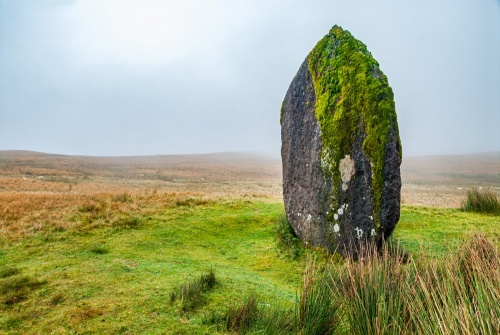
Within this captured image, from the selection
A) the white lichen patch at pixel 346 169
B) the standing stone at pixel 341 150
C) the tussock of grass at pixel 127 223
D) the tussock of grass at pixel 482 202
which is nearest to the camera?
the standing stone at pixel 341 150

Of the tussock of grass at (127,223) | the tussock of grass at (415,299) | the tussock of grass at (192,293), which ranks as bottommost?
the tussock of grass at (192,293)

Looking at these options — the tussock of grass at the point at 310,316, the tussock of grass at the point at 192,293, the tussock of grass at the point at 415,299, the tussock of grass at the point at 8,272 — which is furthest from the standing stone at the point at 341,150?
the tussock of grass at the point at 8,272

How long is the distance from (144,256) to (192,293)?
344cm

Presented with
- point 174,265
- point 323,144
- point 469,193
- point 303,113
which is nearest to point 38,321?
point 174,265

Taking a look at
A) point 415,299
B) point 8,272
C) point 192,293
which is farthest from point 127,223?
point 415,299

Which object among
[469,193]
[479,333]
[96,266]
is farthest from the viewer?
[469,193]

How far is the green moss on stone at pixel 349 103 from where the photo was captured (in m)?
7.93

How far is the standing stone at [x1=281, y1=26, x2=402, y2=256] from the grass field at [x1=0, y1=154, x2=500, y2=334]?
87cm

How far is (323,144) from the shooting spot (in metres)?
8.71

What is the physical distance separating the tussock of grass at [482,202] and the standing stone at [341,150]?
8653 mm

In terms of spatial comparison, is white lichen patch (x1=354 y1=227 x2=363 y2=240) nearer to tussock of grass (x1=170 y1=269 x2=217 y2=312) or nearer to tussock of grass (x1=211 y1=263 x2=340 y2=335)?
tussock of grass (x1=170 y1=269 x2=217 y2=312)

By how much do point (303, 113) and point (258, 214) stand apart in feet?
15.7

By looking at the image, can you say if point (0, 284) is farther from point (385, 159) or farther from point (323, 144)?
point (385, 159)

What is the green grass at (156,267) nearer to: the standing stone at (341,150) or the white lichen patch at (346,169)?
the standing stone at (341,150)
